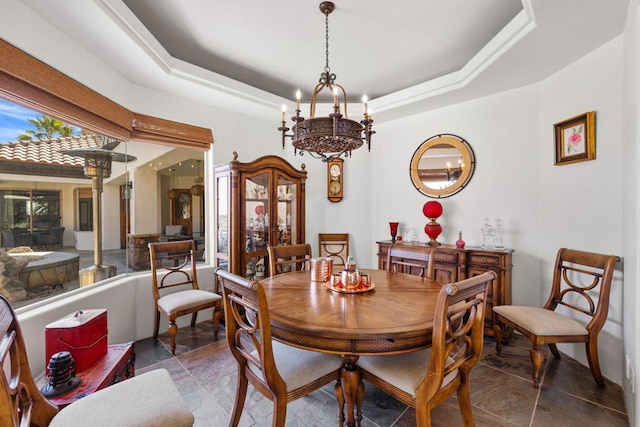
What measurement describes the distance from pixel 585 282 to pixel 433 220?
133cm

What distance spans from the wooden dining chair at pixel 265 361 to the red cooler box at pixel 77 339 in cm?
83

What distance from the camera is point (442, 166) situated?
130 inches

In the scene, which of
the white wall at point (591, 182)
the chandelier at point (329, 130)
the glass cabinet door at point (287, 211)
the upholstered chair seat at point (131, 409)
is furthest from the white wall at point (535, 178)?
the upholstered chair seat at point (131, 409)

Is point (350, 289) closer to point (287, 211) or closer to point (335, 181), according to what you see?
point (287, 211)

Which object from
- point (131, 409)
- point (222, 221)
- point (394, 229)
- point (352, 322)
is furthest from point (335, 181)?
point (131, 409)

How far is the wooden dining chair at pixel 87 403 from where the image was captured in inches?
40.5

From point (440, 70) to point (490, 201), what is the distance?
1469 millimetres

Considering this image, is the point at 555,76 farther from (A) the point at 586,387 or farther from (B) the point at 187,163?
(B) the point at 187,163

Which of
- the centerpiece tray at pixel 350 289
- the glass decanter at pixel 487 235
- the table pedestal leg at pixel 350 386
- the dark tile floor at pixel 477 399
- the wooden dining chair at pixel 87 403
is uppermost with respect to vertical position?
the glass decanter at pixel 487 235

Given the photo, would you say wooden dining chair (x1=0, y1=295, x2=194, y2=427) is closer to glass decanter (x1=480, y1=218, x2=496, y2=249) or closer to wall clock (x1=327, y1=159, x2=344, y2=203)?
glass decanter (x1=480, y1=218, x2=496, y2=249)

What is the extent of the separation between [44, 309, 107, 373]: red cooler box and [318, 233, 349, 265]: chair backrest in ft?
8.46

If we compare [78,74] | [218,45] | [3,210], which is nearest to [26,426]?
[3,210]

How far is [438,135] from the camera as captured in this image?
10.9 ft

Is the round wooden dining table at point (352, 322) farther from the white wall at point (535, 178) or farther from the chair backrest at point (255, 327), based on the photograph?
the white wall at point (535, 178)
